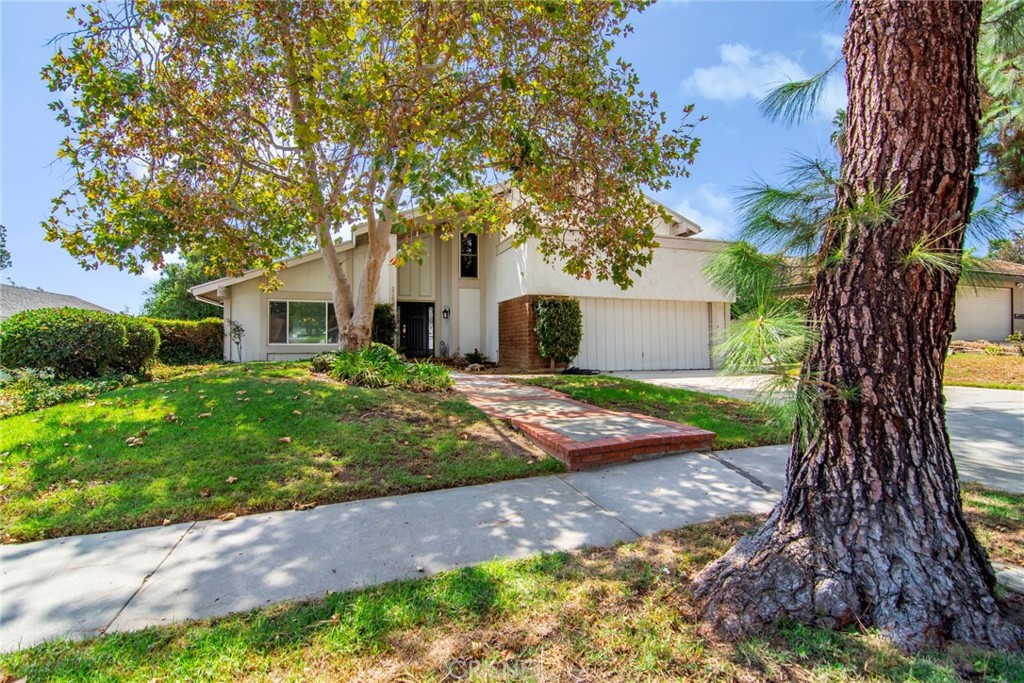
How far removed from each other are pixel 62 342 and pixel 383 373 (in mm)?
5912

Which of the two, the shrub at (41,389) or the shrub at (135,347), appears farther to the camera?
the shrub at (135,347)

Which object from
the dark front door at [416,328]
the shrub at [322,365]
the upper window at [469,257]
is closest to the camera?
the shrub at [322,365]

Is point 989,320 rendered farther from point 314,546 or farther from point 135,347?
point 135,347

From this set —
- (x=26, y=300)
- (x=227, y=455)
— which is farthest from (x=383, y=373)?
(x=26, y=300)

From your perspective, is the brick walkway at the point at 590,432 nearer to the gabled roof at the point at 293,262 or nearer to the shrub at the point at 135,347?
the shrub at the point at 135,347

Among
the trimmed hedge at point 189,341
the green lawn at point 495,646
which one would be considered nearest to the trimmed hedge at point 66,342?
the trimmed hedge at point 189,341

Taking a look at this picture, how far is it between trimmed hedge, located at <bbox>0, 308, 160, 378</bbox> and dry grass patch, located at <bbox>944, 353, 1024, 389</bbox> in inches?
720

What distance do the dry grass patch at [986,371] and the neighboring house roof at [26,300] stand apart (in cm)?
2767

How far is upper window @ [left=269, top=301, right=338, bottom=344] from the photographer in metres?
15.1

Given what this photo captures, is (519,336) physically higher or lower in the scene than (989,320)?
lower

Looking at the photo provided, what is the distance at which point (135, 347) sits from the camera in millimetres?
9453

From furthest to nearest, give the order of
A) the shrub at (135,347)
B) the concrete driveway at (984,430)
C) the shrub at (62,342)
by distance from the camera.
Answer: the shrub at (135,347)
the shrub at (62,342)
the concrete driveway at (984,430)

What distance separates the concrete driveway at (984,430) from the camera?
2.06 m

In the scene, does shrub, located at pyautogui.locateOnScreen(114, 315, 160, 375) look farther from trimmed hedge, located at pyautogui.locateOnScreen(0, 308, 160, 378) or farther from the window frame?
the window frame
